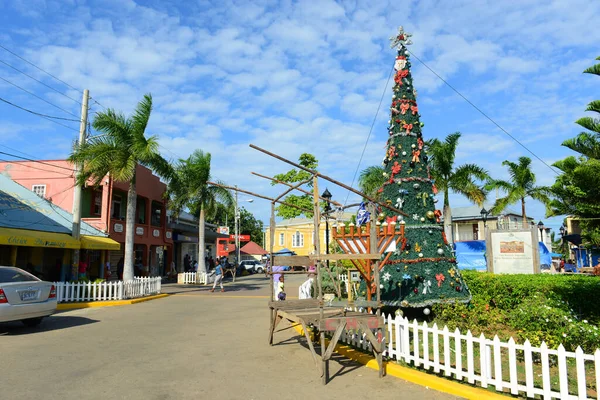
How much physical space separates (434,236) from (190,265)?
3047 cm

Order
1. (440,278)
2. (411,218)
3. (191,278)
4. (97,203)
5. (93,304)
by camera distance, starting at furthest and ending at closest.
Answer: (191,278), (97,203), (93,304), (411,218), (440,278)

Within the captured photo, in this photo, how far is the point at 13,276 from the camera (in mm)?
9891

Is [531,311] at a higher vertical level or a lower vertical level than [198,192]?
lower

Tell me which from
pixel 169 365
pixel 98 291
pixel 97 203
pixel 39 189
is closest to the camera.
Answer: pixel 169 365

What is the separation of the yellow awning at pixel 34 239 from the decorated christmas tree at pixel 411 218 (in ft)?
42.4

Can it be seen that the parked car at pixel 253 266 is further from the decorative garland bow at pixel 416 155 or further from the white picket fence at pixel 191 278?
the decorative garland bow at pixel 416 155

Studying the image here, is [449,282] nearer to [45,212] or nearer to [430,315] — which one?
[430,315]

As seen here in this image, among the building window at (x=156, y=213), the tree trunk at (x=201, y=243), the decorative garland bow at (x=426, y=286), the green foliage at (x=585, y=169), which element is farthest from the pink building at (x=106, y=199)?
the green foliage at (x=585, y=169)

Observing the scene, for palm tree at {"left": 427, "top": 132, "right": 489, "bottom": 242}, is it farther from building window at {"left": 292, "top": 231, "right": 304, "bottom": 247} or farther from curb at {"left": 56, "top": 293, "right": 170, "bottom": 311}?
building window at {"left": 292, "top": 231, "right": 304, "bottom": 247}

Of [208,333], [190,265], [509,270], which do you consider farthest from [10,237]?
[190,265]

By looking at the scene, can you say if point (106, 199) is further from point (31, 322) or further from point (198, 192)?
point (31, 322)

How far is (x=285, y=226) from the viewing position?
6266 cm

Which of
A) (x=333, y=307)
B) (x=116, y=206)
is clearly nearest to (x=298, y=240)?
(x=116, y=206)

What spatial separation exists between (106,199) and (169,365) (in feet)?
64.0
